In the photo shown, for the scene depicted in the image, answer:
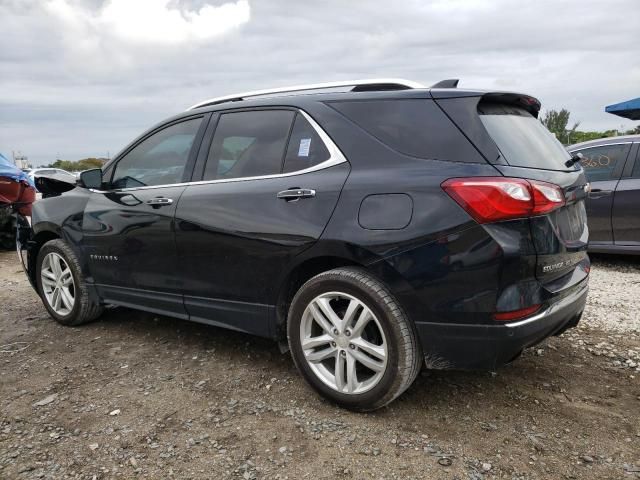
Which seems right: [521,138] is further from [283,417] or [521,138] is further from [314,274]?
[283,417]

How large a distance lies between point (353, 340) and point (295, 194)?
844 millimetres

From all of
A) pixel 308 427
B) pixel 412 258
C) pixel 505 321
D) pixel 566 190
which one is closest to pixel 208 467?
pixel 308 427

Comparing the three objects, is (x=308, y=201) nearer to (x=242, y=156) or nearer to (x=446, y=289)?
(x=242, y=156)

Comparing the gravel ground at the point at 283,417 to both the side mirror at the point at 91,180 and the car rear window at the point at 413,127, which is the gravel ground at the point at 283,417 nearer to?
the side mirror at the point at 91,180

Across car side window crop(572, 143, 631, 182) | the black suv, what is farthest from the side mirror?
car side window crop(572, 143, 631, 182)

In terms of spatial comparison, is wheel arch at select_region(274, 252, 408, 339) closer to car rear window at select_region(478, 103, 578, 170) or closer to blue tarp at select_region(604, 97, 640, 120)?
car rear window at select_region(478, 103, 578, 170)

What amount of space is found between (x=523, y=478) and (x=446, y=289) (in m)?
0.86

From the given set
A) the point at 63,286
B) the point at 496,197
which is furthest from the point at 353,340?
the point at 63,286

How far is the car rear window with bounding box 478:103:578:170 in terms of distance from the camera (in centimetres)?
267

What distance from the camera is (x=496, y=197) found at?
95.9 inches

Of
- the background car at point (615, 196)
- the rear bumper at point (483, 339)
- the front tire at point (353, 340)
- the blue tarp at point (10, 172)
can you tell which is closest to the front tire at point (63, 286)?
the front tire at point (353, 340)

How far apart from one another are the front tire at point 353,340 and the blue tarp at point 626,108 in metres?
12.9

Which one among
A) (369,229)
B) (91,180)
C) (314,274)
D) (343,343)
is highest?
(91,180)

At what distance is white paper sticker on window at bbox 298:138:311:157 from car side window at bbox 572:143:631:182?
176 inches
